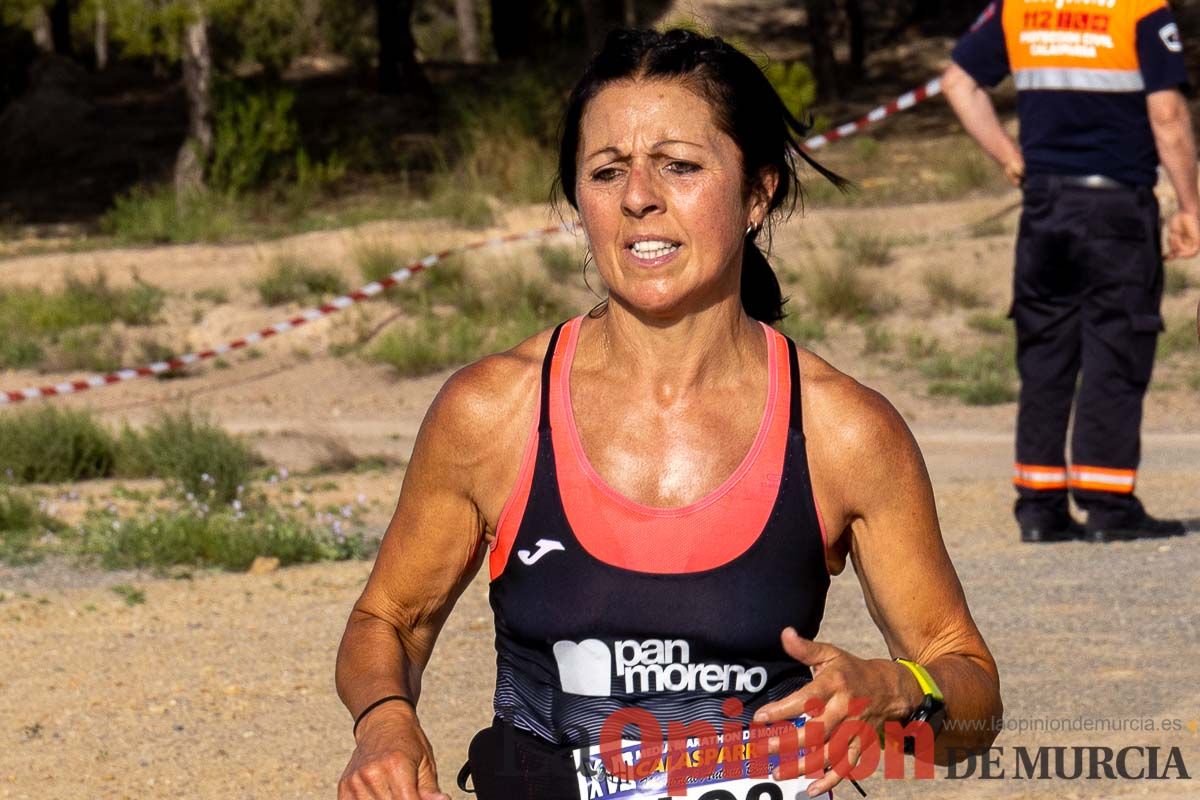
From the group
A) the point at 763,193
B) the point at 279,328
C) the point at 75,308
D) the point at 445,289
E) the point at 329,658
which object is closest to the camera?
the point at 763,193

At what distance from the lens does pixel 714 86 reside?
9.29ft

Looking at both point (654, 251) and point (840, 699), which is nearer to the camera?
point (840, 699)

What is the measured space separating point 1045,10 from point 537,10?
24.3 metres

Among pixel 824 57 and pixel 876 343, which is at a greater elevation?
pixel 824 57

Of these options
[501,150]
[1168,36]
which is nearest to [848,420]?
[1168,36]

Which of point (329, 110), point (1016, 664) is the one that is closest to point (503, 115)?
point (329, 110)

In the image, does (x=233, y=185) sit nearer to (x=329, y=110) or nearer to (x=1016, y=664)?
(x=329, y=110)

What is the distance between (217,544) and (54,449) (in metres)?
3.07

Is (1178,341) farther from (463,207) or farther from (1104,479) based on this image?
(1104,479)

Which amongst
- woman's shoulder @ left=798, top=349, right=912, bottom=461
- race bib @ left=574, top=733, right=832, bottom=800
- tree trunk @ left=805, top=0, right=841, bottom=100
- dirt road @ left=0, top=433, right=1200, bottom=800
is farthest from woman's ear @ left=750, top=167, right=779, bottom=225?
tree trunk @ left=805, top=0, right=841, bottom=100

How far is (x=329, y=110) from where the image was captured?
25.6 metres

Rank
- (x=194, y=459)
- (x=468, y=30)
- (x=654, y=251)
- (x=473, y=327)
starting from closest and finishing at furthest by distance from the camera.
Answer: (x=654, y=251) < (x=194, y=459) < (x=473, y=327) < (x=468, y=30)

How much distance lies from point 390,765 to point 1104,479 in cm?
512

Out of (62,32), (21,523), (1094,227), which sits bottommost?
(21,523)
